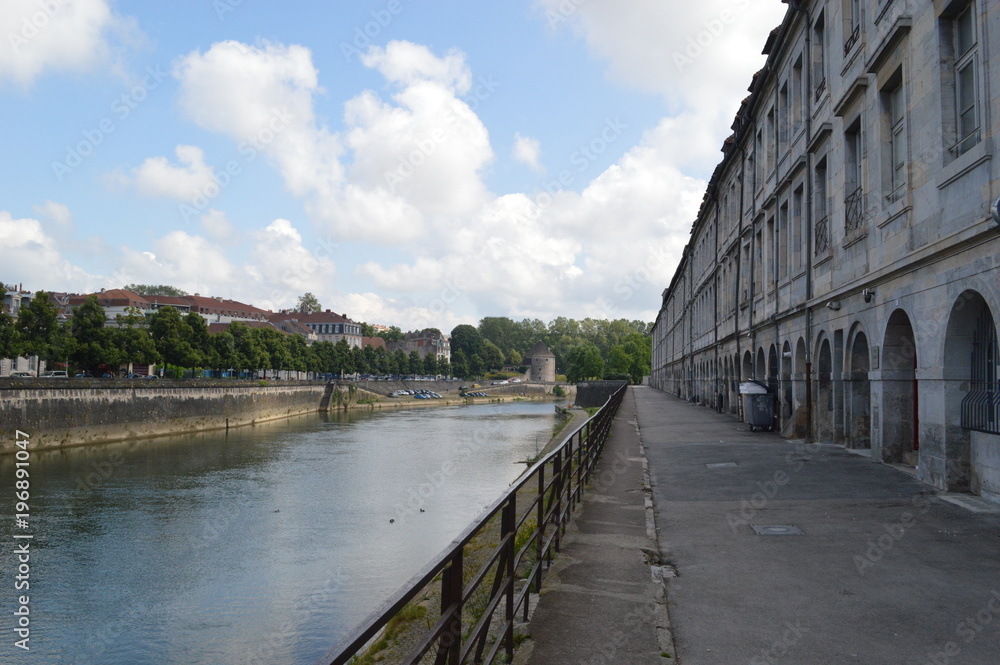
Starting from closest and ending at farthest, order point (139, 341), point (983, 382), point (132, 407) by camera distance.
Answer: point (983, 382), point (132, 407), point (139, 341)

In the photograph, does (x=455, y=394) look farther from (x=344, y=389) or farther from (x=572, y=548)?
(x=572, y=548)

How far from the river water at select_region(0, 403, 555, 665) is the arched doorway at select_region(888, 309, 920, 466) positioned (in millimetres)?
8902

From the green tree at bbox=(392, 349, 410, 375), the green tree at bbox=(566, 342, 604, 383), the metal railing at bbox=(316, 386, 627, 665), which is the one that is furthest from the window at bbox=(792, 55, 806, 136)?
the green tree at bbox=(392, 349, 410, 375)

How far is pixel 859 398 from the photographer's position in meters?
14.5

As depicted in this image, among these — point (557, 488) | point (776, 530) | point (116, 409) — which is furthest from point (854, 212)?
point (116, 409)

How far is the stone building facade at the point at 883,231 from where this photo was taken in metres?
9.30

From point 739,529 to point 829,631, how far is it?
326cm

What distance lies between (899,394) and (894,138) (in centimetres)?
446

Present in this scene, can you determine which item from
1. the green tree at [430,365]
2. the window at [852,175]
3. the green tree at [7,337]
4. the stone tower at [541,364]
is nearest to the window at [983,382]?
the window at [852,175]

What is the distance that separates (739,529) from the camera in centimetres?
811

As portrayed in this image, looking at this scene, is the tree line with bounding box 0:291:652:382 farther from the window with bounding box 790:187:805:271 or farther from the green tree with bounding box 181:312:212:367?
the window with bounding box 790:187:805:271

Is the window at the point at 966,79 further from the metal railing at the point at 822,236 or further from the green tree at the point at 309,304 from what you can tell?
the green tree at the point at 309,304

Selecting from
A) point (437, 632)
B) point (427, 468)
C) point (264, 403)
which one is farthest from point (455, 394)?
point (437, 632)

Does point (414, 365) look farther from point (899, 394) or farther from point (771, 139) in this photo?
point (899, 394)
